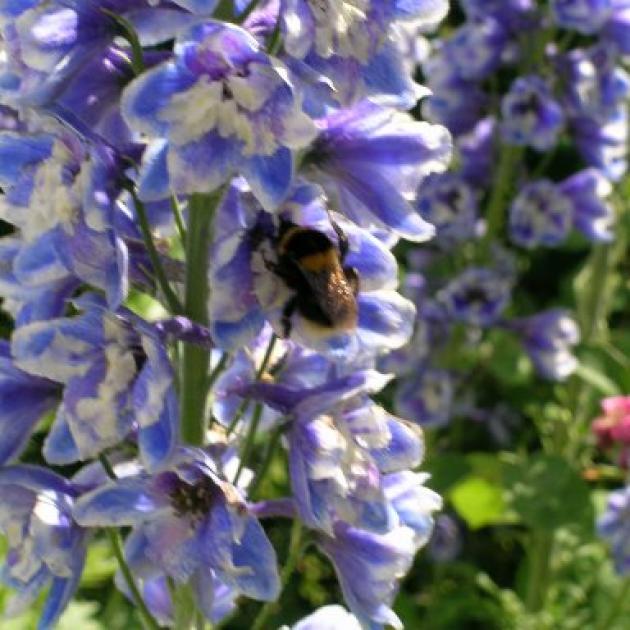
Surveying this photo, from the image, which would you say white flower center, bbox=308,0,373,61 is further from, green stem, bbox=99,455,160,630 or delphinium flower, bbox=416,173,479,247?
delphinium flower, bbox=416,173,479,247

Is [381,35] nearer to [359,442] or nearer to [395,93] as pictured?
[395,93]

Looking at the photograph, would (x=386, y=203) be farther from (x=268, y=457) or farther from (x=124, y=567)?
(x=124, y=567)

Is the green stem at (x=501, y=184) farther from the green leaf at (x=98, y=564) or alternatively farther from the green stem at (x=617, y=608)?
the green leaf at (x=98, y=564)

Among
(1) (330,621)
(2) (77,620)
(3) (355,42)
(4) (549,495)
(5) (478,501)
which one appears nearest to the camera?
(3) (355,42)

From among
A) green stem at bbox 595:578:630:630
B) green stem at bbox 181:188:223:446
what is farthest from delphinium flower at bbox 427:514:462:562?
green stem at bbox 181:188:223:446

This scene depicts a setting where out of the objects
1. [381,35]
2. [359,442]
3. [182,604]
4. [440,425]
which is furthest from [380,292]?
[440,425]

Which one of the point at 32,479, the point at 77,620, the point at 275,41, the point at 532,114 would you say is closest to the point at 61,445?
the point at 32,479

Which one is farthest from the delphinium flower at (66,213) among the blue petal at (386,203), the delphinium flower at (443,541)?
the delphinium flower at (443,541)
